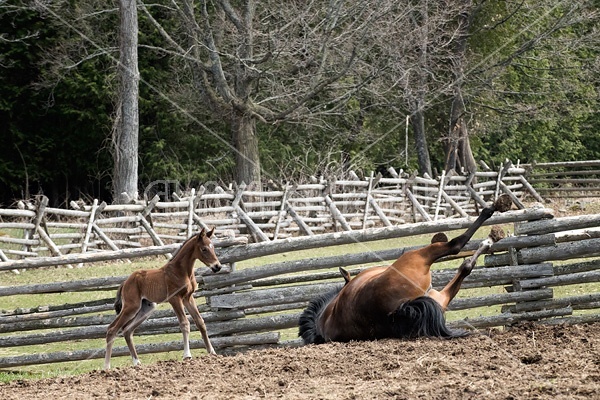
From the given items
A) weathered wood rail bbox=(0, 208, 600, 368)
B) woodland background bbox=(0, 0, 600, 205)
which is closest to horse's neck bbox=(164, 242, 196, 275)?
weathered wood rail bbox=(0, 208, 600, 368)

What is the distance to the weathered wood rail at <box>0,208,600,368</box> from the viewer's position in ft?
29.8

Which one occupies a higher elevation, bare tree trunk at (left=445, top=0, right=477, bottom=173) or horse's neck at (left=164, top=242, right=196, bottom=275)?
bare tree trunk at (left=445, top=0, right=477, bottom=173)

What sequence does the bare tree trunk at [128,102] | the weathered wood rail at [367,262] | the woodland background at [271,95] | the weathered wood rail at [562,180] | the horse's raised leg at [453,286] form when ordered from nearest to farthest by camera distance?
the horse's raised leg at [453,286], the weathered wood rail at [367,262], the bare tree trunk at [128,102], the woodland background at [271,95], the weathered wood rail at [562,180]

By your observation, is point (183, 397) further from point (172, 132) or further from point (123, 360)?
point (172, 132)

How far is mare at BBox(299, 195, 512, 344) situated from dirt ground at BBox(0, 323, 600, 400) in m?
0.22

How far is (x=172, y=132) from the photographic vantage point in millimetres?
34344

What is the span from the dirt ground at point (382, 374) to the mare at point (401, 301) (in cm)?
22

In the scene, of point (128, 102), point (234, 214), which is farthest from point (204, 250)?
point (128, 102)

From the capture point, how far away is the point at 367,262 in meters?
9.27

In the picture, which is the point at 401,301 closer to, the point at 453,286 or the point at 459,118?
the point at 453,286

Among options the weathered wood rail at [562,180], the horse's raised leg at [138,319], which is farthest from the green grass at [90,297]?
the weathered wood rail at [562,180]

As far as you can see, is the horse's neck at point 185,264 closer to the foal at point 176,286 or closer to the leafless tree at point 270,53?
the foal at point 176,286

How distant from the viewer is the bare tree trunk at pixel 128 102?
24.2m

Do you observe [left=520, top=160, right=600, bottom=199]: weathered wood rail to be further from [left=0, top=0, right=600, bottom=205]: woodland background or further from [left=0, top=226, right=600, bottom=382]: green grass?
[left=0, top=226, right=600, bottom=382]: green grass
